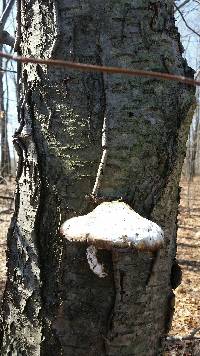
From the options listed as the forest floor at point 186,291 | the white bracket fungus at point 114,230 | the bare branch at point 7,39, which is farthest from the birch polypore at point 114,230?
the bare branch at point 7,39

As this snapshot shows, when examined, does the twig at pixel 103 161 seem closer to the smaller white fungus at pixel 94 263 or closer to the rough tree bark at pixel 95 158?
the rough tree bark at pixel 95 158

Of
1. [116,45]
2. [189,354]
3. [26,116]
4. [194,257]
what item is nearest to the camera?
[116,45]

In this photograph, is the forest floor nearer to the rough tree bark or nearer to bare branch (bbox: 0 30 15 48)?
the rough tree bark

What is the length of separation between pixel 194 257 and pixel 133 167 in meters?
7.61

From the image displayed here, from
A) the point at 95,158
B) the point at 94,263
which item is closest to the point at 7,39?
the point at 95,158

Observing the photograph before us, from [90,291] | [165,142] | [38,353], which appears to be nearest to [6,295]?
[38,353]

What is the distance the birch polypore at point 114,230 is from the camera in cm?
108

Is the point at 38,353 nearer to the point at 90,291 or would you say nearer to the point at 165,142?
the point at 90,291

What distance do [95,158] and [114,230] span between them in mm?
289

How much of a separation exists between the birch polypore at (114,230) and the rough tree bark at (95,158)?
0.36 ft

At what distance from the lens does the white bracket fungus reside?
3.53 ft

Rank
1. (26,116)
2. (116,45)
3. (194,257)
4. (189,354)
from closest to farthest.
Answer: (116,45)
(26,116)
(189,354)
(194,257)

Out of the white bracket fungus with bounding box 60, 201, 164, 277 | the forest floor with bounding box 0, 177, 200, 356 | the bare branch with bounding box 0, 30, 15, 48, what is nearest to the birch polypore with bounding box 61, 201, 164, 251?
the white bracket fungus with bounding box 60, 201, 164, 277

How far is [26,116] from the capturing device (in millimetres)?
1383
